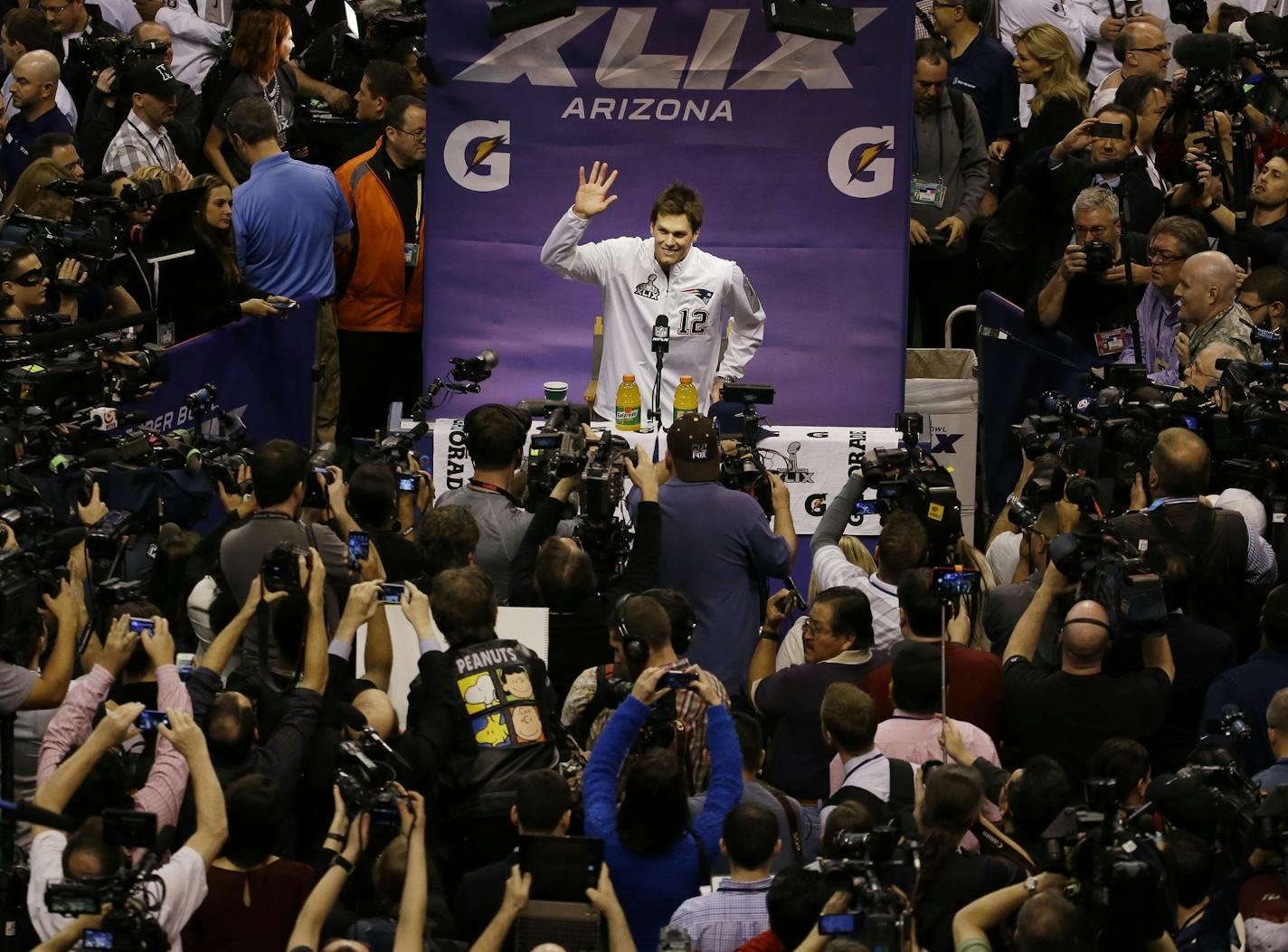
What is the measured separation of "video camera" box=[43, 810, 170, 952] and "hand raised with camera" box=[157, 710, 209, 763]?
0.40m

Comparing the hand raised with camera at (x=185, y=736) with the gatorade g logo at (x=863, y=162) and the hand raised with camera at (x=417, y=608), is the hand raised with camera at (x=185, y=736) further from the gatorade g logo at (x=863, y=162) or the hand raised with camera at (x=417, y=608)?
the gatorade g logo at (x=863, y=162)

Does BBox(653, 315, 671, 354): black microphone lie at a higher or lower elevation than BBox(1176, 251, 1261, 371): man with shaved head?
lower

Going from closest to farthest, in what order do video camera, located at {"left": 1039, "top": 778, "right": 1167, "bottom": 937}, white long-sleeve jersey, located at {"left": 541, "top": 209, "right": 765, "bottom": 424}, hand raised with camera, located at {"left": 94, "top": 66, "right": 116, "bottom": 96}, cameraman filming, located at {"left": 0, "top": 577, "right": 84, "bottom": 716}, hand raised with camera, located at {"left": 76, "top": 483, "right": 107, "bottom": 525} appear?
1. video camera, located at {"left": 1039, "top": 778, "right": 1167, "bottom": 937}
2. cameraman filming, located at {"left": 0, "top": 577, "right": 84, "bottom": 716}
3. hand raised with camera, located at {"left": 76, "top": 483, "right": 107, "bottom": 525}
4. white long-sleeve jersey, located at {"left": 541, "top": 209, "right": 765, "bottom": 424}
5. hand raised with camera, located at {"left": 94, "top": 66, "right": 116, "bottom": 96}

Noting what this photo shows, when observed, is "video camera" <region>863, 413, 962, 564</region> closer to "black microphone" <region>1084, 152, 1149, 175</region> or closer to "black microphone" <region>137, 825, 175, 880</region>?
"black microphone" <region>137, 825, 175, 880</region>

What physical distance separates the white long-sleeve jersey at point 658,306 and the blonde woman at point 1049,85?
2748mm

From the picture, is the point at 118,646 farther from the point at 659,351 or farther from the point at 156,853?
the point at 659,351

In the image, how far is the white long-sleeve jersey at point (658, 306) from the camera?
1083 cm

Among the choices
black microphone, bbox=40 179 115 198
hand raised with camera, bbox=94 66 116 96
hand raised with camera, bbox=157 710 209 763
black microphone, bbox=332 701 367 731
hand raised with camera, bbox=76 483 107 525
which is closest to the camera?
hand raised with camera, bbox=157 710 209 763

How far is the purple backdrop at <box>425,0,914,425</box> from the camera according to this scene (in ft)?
39.9

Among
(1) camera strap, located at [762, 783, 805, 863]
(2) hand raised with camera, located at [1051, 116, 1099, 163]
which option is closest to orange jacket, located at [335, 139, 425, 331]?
(2) hand raised with camera, located at [1051, 116, 1099, 163]

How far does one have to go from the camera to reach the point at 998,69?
13.4 metres

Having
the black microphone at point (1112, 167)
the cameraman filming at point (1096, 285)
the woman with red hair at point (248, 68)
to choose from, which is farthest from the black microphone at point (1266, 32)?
the woman with red hair at point (248, 68)

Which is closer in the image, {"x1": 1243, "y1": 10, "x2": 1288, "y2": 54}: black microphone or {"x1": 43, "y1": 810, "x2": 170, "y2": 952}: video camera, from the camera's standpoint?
{"x1": 43, "y1": 810, "x2": 170, "y2": 952}: video camera

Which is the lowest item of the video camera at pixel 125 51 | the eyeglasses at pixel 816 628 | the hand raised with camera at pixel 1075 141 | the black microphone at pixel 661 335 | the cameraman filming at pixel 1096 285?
the eyeglasses at pixel 816 628
